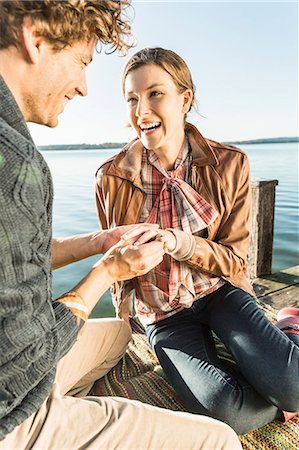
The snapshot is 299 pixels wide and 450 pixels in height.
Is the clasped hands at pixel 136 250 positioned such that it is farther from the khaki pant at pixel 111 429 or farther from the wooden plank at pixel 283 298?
the wooden plank at pixel 283 298

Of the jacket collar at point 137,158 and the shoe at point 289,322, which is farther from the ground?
the jacket collar at point 137,158

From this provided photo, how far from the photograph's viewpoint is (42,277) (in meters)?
1.38

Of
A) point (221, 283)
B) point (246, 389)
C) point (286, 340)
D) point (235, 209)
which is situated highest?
point (235, 209)

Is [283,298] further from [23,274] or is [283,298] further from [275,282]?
[23,274]

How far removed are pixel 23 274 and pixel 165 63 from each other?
1.70m

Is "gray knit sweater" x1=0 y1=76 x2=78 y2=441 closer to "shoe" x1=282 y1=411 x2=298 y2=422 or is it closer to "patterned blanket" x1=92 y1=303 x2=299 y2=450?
"patterned blanket" x1=92 y1=303 x2=299 y2=450

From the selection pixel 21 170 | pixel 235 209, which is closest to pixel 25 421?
pixel 21 170

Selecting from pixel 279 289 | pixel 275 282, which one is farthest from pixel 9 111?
pixel 275 282

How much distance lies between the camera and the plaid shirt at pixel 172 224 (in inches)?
99.9

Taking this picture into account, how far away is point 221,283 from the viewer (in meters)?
2.70

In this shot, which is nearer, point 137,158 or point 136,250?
point 136,250

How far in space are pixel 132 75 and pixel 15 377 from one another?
1877 mm

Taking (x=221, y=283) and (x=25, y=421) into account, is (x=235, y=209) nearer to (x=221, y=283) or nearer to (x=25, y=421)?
(x=221, y=283)

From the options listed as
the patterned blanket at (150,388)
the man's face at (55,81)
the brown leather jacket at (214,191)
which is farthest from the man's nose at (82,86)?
the patterned blanket at (150,388)
